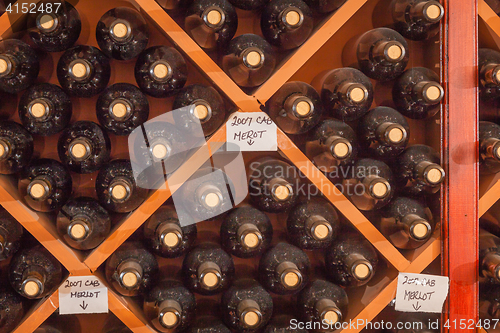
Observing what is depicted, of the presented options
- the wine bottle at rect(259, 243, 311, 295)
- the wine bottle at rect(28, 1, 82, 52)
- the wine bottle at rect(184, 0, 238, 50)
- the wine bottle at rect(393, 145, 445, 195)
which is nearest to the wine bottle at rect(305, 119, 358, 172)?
the wine bottle at rect(393, 145, 445, 195)

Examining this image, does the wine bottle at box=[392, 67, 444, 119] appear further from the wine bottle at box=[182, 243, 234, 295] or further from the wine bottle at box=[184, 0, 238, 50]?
the wine bottle at box=[182, 243, 234, 295]

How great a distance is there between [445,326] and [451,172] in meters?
0.43

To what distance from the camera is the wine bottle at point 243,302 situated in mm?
849

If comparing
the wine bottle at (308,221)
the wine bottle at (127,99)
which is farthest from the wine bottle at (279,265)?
the wine bottle at (127,99)

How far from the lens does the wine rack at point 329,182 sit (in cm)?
83

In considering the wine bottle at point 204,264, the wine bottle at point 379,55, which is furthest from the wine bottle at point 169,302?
the wine bottle at point 379,55

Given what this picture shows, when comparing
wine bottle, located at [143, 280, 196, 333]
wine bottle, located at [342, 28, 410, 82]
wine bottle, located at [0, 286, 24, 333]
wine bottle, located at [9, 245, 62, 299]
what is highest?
wine bottle, located at [342, 28, 410, 82]

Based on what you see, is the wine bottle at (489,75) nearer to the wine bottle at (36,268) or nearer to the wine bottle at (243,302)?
the wine bottle at (243,302)

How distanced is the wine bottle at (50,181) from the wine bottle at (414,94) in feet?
3.10

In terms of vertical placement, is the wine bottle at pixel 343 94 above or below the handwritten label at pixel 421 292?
above

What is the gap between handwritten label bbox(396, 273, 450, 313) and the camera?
35.9 inches

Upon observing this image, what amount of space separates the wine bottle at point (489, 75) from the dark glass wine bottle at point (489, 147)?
0.08 metres

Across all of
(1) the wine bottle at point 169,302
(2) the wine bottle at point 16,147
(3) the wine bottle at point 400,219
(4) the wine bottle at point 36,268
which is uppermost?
(3) the wine bottle at point 400,219

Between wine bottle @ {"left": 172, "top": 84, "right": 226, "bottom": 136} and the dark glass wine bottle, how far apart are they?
0.72m
